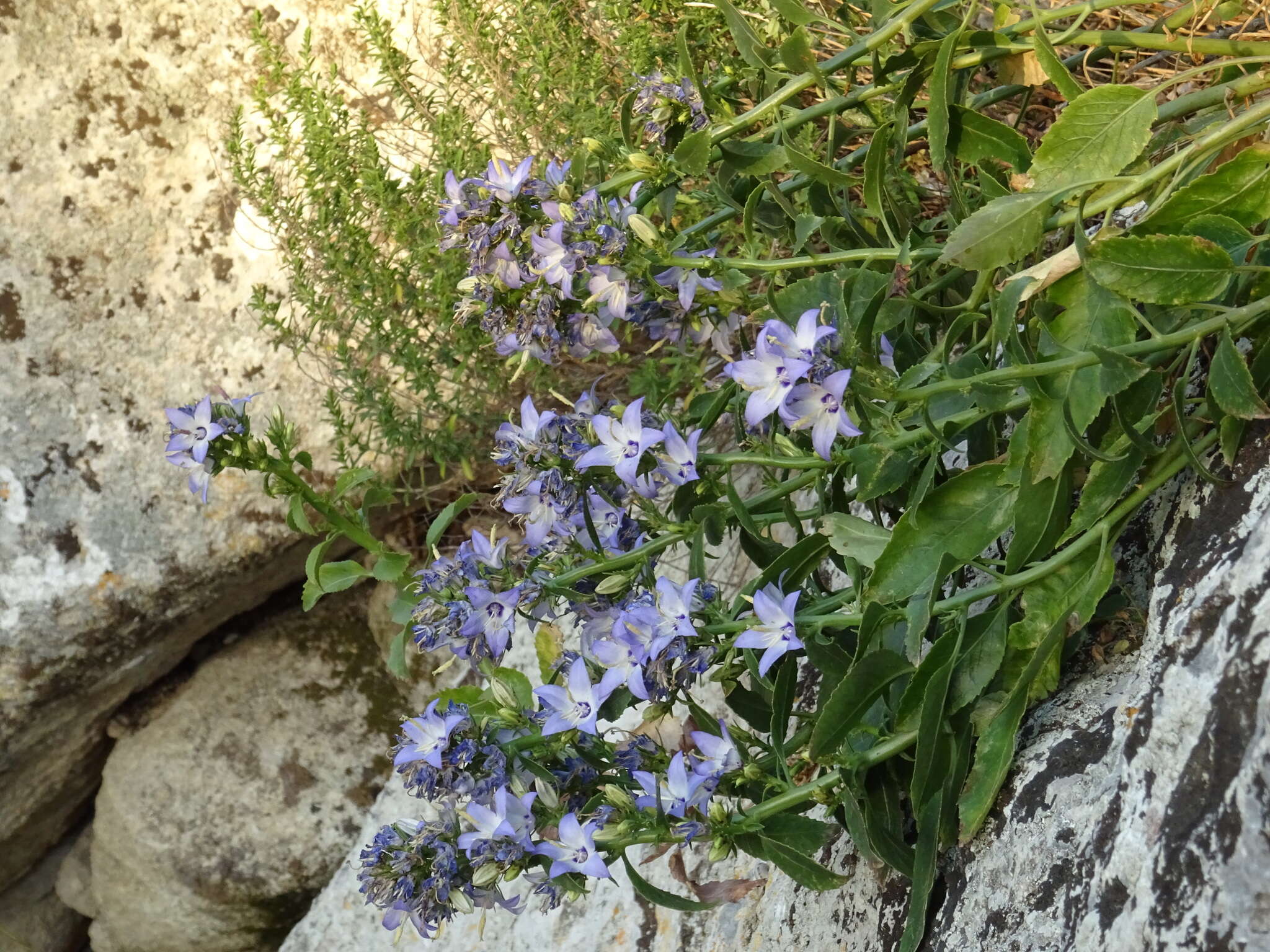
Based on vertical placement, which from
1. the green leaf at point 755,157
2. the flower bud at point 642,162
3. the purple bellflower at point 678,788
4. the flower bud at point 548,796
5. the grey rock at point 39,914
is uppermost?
the flower bud at point 642,162

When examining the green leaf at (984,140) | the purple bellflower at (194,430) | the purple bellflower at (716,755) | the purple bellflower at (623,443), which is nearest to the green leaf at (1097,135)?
the green leaf at (984,140)

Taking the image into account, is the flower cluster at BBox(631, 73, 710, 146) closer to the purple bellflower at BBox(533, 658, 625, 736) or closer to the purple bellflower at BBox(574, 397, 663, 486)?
the purple bellflower at BBox(574, 397, 663, 486)

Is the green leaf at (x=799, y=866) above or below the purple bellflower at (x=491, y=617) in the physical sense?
below

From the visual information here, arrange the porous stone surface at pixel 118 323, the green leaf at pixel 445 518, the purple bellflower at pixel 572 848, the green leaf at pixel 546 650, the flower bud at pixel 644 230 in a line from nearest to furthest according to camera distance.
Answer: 1. the purple bellflower at pixel 572 848
2. the flower bud at pixel 644 230
3. the green leaf at pixel 445 518
4. the green leaf at pixel 546 650
5. the porous stone surface at pixel 118 323

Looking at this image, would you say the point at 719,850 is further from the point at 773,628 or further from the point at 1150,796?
the point at 1150,796

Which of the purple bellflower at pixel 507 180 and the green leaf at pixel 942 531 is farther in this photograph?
the purple bellflower at pixel 507 180

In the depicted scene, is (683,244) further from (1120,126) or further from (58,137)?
(58,137)

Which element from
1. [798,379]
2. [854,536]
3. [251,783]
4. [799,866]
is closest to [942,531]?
[854,536]

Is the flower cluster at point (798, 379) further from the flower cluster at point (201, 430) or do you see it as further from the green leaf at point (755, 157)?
the flower cluster at point (201, 430)
